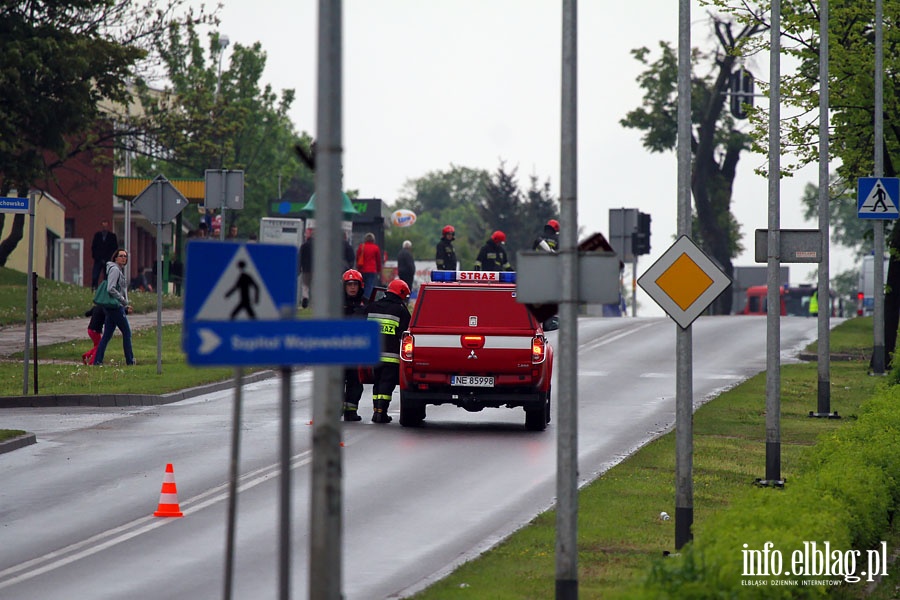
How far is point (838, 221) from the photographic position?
165750 mm

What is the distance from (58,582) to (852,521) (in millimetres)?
5515

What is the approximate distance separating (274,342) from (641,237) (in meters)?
43.8

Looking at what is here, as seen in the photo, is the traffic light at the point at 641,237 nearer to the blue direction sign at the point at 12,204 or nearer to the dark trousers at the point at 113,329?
the dark trousers at the point at 113,329

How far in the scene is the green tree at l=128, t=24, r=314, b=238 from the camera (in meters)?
52.4

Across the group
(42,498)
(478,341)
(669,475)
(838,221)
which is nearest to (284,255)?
(42,498)

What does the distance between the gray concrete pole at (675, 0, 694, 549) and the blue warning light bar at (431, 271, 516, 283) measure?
26.0 ft

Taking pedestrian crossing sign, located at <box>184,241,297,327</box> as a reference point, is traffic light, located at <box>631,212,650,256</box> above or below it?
above

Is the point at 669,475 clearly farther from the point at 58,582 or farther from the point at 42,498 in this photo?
the point at 58,582

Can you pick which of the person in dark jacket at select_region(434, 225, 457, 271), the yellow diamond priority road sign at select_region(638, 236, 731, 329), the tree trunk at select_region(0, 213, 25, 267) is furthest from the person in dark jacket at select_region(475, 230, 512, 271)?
the tree trunk at select_region(0, 213, 25, 267)

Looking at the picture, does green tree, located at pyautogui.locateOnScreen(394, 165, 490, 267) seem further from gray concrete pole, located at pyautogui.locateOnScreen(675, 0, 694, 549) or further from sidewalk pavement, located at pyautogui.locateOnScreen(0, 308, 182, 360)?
gray concrete pole, located at pyautogui.locateOnScreen(675, 0, 694, 549)

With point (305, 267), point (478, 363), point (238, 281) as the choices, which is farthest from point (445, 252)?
point (238, 281)

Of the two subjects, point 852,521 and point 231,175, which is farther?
point 231,175

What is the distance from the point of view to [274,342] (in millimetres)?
7387

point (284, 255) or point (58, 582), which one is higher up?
point (284, 255)
